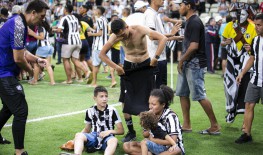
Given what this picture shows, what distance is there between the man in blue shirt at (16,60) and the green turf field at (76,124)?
728 mm

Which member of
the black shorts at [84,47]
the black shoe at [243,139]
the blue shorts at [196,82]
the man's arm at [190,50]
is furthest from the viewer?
the black shorts at [84,47]

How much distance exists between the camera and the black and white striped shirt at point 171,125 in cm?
598

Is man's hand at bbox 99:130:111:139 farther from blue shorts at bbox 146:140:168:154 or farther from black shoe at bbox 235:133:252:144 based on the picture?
black shoe at bbox 235:133:252:144

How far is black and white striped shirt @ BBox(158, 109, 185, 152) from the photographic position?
598 centimetres

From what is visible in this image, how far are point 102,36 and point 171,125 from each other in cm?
803

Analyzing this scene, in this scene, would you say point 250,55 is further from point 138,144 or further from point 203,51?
point 138,144

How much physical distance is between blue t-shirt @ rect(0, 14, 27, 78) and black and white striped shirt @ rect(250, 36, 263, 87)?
3.26 m

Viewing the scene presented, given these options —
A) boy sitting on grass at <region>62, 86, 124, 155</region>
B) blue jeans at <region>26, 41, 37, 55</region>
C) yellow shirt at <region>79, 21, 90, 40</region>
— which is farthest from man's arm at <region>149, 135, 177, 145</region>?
yellow shirt at <region>79, 21, 90, 40</region>

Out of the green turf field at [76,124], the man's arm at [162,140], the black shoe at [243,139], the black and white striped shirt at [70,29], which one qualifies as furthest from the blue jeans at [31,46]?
the man's arm at [162,140]

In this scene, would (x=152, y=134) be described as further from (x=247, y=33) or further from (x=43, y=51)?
(x=43, y=51)

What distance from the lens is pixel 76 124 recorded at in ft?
27.4

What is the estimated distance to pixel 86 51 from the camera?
14.3 m

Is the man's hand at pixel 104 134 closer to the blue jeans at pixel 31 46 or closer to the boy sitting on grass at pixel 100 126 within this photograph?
the boy sitting on grass at pixel 100 126

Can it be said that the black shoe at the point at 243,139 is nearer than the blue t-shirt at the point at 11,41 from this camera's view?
No
